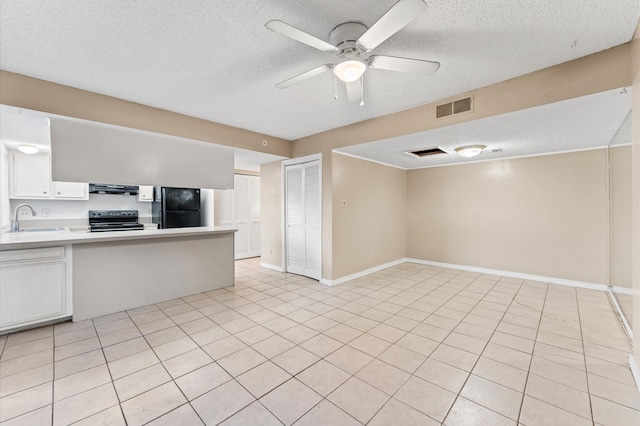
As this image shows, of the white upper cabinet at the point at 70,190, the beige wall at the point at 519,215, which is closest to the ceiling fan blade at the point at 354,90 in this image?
the beige wall at the point at 519,215

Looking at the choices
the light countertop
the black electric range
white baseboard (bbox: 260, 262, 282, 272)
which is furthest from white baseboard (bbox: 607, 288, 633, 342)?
the black electric range

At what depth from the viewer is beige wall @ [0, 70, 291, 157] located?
249 cm

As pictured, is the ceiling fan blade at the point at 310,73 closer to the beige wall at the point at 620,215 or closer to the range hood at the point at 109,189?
the beige wall at the point at 620,215

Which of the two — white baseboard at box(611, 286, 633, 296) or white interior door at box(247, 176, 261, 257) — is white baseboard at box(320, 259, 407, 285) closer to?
white interior door at box(247, 176, 261, 257)

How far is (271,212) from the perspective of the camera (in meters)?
5.52

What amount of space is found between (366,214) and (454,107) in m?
2.51

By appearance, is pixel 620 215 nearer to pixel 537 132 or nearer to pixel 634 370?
pixel 537 132

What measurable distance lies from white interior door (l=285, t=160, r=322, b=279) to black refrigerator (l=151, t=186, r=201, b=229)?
207 centimetres

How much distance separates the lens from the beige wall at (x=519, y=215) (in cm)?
411

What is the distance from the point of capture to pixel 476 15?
171 cm

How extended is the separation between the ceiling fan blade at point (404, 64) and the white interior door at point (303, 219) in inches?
106

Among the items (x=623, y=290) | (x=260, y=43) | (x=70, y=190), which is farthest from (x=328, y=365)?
(x=70, y=190)

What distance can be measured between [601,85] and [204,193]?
6.50 m

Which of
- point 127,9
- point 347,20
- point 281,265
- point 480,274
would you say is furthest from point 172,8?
point 480,274
